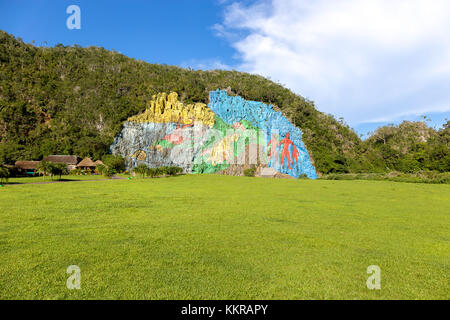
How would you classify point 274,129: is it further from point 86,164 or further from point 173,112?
point 86,164

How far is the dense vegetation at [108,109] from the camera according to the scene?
48.3 meters

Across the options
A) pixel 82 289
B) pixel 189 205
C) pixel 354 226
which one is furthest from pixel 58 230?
pixel 354 226

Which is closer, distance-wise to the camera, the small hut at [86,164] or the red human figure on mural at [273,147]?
the small hut at [86,164]

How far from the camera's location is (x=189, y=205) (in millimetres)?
12055

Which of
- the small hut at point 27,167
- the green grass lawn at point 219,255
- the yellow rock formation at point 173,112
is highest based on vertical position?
the yellow rock formation at point 173,112

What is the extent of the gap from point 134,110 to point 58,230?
4837 centimetres

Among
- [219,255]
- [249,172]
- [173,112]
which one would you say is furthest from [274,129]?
[219,255]

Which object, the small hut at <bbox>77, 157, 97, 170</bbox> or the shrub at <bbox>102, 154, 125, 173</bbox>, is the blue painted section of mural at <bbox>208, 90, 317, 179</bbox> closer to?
the shrub at <bbox>102, 154, 125, 173</bbox>

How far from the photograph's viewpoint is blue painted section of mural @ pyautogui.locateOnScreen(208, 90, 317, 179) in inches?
1955

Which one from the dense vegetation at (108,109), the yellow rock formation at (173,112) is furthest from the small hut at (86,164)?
the yellow rock formation at (173,112)

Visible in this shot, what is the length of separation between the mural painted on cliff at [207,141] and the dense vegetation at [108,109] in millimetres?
3766

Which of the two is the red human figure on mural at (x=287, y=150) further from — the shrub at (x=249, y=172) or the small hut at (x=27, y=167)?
the small hut at (x=27, y=167)

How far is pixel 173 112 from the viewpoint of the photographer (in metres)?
Result: 49.2
